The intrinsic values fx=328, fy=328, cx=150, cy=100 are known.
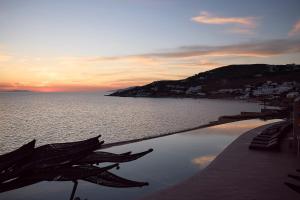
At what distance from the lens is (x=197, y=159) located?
16.9m

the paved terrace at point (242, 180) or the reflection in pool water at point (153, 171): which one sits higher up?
the paved terrace at point (242, 180)

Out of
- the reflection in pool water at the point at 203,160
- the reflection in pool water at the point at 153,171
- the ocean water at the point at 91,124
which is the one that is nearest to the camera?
the reflection in pool water at the point at 153,171

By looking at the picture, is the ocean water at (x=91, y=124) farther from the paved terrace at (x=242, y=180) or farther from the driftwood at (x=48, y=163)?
the driftwood at (x=48, y=163)

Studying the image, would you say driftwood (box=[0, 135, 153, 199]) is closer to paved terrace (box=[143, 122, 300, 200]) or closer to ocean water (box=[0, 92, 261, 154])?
paved terrace (box=[143, 122, 300, 200])

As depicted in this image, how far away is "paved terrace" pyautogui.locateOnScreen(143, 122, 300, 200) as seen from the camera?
10.2 metres

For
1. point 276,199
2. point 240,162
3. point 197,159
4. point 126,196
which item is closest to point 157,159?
point 197,159

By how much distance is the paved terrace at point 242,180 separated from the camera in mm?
10219

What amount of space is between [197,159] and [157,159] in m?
2.07

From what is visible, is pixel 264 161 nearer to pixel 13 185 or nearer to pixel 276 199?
pixel 276 199

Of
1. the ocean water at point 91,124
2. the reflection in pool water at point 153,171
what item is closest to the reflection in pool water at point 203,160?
the reflection in pool water at point 153,171

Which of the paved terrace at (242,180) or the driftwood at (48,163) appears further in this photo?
the paved terrace at (242,180)

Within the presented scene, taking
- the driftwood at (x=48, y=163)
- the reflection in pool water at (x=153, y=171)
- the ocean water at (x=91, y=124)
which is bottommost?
the ocean water at (x=91, y=124)

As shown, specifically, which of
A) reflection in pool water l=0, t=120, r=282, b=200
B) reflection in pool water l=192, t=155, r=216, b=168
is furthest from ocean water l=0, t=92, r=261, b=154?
reflection in pool water l=192, t=155, r=216, b=168

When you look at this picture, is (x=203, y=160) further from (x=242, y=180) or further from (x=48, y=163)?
(x=48, y=163)
